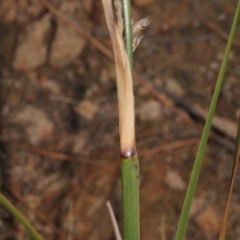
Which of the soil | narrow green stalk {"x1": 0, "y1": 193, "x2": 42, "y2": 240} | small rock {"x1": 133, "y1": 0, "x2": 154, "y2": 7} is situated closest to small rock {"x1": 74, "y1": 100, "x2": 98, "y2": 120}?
the soil

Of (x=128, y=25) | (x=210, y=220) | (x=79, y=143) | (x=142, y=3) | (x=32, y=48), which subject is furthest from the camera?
(x=142, y=3)

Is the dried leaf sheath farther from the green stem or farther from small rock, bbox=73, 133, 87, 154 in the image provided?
small rock, bbox=73, 133, 87, 154

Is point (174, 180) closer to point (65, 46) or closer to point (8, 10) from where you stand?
point (65, 46)

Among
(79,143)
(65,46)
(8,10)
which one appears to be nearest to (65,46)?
(65,46)

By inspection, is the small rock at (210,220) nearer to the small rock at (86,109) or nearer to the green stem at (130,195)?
the small rock at (86,109)

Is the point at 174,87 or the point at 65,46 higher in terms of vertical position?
the point at 65,46

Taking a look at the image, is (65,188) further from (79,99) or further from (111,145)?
(79,99)

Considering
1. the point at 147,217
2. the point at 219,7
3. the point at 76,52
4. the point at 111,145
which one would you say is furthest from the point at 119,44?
the point at 219,7
